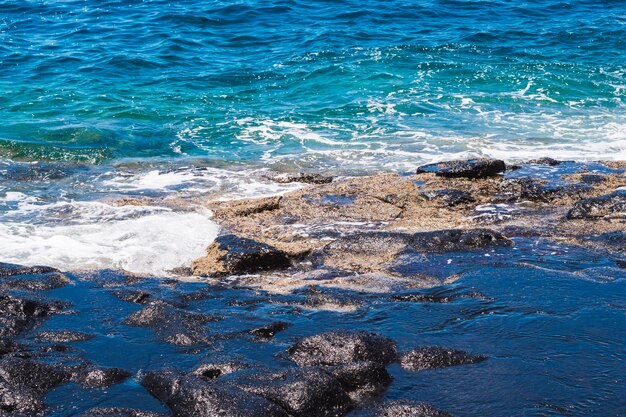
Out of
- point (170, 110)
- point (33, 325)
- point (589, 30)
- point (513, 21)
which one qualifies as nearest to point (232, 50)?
point (170, 110)

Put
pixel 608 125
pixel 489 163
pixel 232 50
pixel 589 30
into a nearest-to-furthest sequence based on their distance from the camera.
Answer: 1. pixel 489 163
2. pixel 608 125
3. pixel 232 50
4. pixel 589 30

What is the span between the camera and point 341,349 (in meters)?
4.73

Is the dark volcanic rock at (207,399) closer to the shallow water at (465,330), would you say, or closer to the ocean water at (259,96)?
the shallow water at (465,330)

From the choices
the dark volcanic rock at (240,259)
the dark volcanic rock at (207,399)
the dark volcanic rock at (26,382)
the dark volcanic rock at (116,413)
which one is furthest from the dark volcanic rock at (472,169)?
the dark volcanic rock at (116,413)

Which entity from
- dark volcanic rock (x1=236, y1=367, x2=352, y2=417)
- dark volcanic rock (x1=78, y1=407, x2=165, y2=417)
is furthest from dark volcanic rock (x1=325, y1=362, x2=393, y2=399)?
dark volcanic rock (x1=78, y1=407, x2=165, y2=417)

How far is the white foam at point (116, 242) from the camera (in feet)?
24.2

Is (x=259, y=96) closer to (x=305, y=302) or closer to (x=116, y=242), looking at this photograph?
(x=116, y=242)

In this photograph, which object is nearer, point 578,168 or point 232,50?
point 578,168

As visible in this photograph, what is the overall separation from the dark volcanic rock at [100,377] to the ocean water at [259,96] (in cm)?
265

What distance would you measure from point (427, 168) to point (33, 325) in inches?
235

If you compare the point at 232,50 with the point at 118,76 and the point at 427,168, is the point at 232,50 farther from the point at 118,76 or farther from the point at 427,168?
the point at 427,168

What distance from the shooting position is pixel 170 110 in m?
15.1

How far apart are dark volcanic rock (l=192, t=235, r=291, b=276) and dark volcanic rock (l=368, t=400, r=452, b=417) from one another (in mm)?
2898

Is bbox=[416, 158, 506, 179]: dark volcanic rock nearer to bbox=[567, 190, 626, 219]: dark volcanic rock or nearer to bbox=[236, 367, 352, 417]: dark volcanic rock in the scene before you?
bbox=[567, 190, 626, 219]: dark volcanic rock
